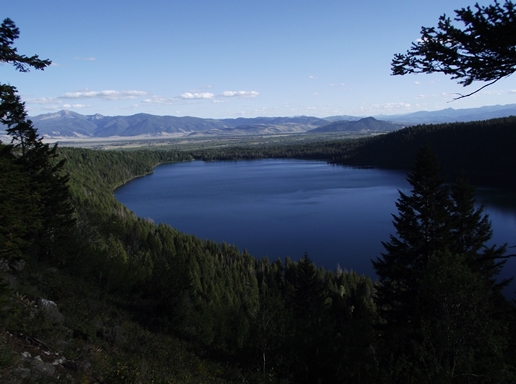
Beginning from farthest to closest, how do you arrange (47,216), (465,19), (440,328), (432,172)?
(47,216)
(432,172)
(440,328)
(465,19)

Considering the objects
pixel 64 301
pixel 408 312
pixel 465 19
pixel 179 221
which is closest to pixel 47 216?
pixel 64 301

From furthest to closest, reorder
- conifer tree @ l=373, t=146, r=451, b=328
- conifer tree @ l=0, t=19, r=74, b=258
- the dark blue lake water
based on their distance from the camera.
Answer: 1. the dark blue lake water
2. conifer tree @ l=0, t=19, r=74, b=258
3. conifer tree @ l=373, t=146, r=451, b=328

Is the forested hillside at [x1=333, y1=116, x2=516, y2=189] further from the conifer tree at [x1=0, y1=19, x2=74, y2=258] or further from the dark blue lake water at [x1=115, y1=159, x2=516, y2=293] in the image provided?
the conifer tree at [x1=0, y1=19, x2=74, y2=258]

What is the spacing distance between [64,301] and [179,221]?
52367 millimetres

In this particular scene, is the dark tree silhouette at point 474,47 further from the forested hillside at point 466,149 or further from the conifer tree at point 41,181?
the forested hillside at point 466,149

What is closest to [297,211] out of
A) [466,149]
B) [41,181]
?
[41,181]

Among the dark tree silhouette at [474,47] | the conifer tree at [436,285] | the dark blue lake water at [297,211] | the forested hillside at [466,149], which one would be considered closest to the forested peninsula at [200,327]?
the conifer tree at [436,285]

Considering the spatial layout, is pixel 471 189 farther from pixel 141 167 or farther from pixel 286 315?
pixel 141 167

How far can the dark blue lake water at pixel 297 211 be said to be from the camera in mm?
45469

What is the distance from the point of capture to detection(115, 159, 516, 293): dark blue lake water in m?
45.5

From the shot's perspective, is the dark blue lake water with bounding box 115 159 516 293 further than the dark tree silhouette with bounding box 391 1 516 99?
Yes

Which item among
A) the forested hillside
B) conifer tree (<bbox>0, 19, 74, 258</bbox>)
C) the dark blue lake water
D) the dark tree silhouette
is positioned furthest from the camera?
the forested hillside

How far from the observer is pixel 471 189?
13555 millimetres

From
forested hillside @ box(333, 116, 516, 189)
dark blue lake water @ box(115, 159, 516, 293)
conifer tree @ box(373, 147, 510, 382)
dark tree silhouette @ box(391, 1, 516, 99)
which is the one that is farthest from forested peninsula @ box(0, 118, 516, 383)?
forested hillside @ box(333, 116, 516, 189)
